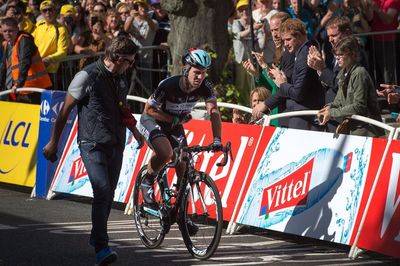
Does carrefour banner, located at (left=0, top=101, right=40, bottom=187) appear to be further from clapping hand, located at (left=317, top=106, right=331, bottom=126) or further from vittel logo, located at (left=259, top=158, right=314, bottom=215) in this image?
→ clapping hand, located at (left=317, top=106, right=331, bottom=126)

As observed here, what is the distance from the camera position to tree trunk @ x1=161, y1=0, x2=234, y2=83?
54.5 ft

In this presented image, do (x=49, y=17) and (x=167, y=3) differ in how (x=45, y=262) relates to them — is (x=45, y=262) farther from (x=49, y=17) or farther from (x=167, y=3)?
(x=49, y=17)

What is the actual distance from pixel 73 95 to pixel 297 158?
2.59 m

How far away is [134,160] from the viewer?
13516mm

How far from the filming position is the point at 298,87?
12.3 m

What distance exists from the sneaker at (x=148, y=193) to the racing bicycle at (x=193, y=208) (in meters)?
0.05

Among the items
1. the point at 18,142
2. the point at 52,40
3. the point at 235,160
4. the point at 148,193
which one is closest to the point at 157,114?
the point at 148,193

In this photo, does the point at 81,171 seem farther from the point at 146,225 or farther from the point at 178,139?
the point at 178,139

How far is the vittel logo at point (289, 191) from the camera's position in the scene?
11359 mm

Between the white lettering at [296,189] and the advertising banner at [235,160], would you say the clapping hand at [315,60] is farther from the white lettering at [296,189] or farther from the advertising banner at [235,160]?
the white lettering at [296,189]

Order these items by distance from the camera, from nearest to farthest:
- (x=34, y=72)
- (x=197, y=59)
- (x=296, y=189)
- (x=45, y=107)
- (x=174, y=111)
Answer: (x=197, y=59), (x=174, y=111), (x=296, y=189), (x=45, y=107), (x=34, y=72)

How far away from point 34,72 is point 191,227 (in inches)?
258

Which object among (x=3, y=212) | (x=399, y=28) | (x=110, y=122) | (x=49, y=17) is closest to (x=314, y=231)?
(x=110, y=122)

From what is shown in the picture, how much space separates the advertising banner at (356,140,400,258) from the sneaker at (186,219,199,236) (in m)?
1.46
